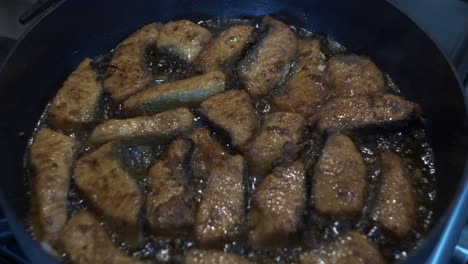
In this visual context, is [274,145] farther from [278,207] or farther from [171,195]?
[171,195]


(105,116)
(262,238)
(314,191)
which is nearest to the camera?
(262,238)

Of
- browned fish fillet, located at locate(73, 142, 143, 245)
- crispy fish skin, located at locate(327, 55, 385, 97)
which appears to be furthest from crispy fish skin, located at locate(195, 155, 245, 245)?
crispy fish skin, located at locate(327, 55, 385, 97)

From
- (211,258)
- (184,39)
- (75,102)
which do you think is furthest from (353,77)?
(75,102)

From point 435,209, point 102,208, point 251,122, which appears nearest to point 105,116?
point 102,208

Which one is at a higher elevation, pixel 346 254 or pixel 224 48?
pixel 224 48

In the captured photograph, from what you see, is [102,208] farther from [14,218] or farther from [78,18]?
[78,18]

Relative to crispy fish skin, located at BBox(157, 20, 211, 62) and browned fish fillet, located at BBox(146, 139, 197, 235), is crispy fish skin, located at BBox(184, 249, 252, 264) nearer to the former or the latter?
browned fish fillet, located at BBox(146, 139, 197, 235)
